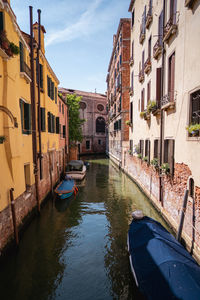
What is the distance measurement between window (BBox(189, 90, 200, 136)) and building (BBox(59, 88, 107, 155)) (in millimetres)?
33057

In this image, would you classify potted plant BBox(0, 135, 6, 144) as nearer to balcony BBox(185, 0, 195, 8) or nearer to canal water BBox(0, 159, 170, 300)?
canal water BBox(0, 159, 170, 300)

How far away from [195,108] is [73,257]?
21.4 ft

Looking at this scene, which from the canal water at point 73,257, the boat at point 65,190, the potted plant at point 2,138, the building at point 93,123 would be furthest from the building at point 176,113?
the building at point 93,123

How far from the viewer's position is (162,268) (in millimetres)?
3814

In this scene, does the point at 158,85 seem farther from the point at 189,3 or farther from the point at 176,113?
the point at 189,3

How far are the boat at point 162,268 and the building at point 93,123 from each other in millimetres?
34069

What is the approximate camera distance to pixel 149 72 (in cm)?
1116

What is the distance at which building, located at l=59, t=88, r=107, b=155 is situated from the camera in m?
39.1

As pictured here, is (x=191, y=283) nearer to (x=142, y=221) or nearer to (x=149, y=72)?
(x=142, y=221)

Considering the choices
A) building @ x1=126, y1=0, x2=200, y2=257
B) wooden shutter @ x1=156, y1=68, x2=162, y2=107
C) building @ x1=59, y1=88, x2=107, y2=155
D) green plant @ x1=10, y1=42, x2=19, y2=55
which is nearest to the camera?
building @ x1=126, y1=0, x2=200, y2=257

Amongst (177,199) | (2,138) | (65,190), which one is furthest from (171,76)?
(65,190)

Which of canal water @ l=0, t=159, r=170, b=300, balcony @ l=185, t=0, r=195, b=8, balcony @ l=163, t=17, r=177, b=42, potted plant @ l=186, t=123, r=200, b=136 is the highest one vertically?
balcony @ l=163, t=17, r=177, b=42

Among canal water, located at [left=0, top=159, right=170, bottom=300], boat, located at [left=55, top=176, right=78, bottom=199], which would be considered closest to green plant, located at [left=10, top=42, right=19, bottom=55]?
canal water, located at [left=0, top=159, right=170, bottom=300]

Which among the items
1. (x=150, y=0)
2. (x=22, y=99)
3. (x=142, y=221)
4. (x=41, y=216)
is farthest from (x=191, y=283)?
(x=150, y=0)
